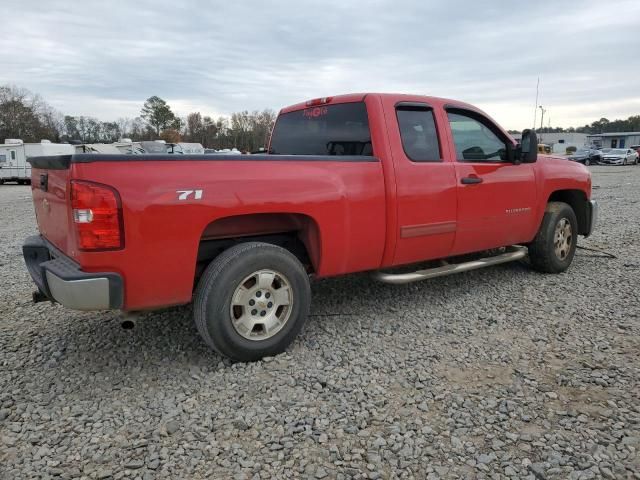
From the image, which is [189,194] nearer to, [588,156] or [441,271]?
[441,271]

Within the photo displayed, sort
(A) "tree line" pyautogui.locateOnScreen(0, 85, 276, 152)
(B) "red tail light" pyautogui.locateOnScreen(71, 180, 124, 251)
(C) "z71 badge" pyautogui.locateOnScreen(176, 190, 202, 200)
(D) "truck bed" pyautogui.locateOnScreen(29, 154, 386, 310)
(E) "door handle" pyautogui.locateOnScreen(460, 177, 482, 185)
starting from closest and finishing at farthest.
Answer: (B) "red tail light" pyautogui.locateOnScreen(71, 180, 124, 251) → (D) "truck bed" pyautogui.locateOnScreen(29, 154, 386, 310) → (C) "z71 badge" pyautogui.locateOnScreen(176, 190, 202, 200) → (E) "door handle" pyautogui.locateOnScreen(460, 177, 482, 185) → (A) "tree line" pyautogui.locateOnScreen(0, 85, 276, 152)

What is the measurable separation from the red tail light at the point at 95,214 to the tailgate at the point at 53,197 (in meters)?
0.17

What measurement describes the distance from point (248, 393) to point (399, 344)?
4.27ft

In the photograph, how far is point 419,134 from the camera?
4.39 metres

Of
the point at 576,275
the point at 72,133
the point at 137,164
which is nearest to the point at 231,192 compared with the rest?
the point at 137,164

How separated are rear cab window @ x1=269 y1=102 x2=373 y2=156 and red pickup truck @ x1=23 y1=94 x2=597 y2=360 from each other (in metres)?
0.01

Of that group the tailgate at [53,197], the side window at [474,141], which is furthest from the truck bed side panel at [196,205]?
the side window at [474,141]

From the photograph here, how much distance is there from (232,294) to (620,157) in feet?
144

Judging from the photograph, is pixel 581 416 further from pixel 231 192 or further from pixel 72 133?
pixel 72 133

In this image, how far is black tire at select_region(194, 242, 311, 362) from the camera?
10.8ft

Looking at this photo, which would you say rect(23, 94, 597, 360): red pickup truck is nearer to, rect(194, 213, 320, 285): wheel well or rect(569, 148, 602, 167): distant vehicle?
rect(194, 213, 320, 285): wheel well

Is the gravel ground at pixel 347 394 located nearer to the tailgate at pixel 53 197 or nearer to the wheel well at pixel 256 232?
the wheel well at pixel 256 232

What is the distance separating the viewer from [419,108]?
4.46m

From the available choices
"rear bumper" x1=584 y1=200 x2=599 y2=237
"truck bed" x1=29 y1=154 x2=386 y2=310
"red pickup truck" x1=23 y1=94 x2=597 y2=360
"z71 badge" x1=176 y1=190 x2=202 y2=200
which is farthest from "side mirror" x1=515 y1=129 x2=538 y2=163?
"z71 badge" x1=176 y1=190 x2=202 y2=200
